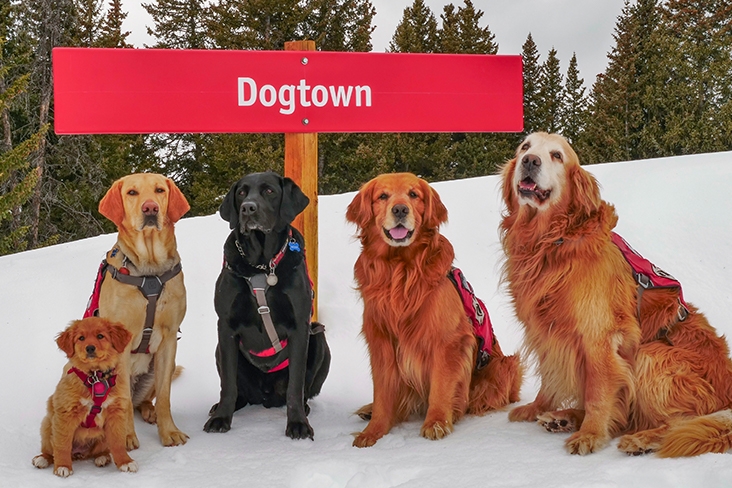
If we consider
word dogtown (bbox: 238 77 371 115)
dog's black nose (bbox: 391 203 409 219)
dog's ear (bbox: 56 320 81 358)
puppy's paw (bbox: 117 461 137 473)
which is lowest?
puppy's paw (bbox: 117 461 137 473)

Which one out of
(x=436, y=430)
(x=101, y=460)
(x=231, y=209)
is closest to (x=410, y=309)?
(x=436, y=430)

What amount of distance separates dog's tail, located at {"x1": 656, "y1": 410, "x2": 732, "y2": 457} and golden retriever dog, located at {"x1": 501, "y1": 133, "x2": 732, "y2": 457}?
Answer: 7 cm

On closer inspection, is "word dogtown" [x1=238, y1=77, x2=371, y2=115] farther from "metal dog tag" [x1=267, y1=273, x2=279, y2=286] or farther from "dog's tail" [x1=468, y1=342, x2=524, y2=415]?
"dog's tail" [x1=468, y1=342, x2=524, y2=415]

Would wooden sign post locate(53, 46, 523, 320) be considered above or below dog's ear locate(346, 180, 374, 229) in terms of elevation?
above

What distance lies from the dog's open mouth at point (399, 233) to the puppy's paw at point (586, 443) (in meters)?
1.22

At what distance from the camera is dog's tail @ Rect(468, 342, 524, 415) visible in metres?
3.79

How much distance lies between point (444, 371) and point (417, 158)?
21.1 meters

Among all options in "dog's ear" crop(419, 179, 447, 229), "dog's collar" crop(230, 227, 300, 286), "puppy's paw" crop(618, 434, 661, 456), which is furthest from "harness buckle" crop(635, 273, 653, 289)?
"dog's collar" crop(230, 227, 300, 286)

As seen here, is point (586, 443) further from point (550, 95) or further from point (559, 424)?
point (550, 95)

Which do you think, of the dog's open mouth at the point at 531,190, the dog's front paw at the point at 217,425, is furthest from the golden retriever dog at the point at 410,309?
the dog's front paw at the point at 217,425

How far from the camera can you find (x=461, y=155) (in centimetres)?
2580

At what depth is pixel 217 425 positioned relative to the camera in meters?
3.62

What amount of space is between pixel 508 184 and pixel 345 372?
202 cm

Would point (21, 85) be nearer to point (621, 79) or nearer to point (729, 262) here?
point (729, 262)
